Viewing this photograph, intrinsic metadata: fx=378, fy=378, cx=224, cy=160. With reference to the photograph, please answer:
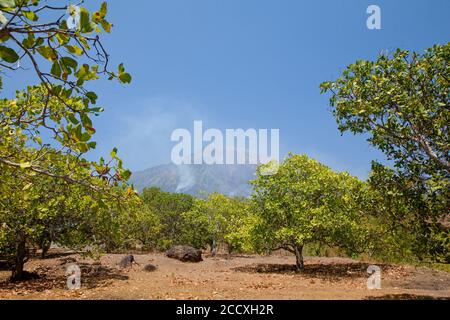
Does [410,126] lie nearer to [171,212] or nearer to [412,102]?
[412,102]

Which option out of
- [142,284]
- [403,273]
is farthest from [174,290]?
[403,273]

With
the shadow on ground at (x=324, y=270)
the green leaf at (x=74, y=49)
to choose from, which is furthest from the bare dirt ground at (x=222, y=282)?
the green leaf at (x=74, y=49)

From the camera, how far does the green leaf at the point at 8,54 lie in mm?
2877

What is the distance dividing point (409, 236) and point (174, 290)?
27.9ft

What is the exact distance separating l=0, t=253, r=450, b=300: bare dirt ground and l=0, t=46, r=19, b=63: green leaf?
10.8 m

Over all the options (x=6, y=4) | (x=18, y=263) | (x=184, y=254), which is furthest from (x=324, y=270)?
(x=6, y=4)

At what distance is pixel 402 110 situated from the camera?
10.2 metres

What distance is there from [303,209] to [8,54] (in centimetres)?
1986

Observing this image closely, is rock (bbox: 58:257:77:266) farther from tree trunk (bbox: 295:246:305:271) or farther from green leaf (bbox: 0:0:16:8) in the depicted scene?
green leaf (bbox: 0:0:16:8)

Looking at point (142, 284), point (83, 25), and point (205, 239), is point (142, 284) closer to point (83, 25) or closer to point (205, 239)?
point (83, 25)

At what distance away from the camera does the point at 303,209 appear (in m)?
21.5

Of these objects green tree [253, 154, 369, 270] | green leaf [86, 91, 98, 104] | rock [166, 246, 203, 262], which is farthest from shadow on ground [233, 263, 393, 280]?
green leaf [86, 91, 98, 104]

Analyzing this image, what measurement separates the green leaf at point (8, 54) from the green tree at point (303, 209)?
60.4ft

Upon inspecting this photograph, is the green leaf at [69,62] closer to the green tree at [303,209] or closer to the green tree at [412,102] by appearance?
the green tree at [412,102]
